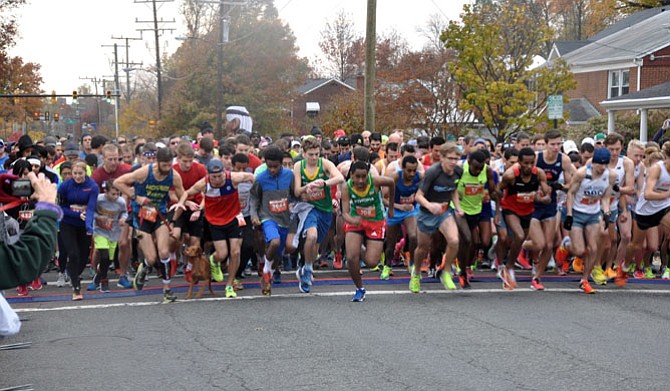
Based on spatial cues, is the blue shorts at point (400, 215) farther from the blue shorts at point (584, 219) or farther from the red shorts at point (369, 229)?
the blue shorts at point (584, 219)

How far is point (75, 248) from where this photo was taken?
11.9 meters

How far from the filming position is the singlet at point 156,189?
38.2 feet

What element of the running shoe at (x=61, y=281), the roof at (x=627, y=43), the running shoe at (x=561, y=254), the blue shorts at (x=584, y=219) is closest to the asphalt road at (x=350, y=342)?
the blue shorts at (x=584, y=219)

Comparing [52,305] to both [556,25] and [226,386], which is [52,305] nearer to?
[226,386]

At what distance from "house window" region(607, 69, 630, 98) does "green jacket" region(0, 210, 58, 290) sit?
141 ft

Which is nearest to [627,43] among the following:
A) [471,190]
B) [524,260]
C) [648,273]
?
[524,260]

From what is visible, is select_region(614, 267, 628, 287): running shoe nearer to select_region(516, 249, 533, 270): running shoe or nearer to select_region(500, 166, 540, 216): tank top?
select_region(500, 166, 540, 216): tank top

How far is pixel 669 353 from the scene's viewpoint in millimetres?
8328

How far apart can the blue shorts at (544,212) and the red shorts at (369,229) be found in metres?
2.20

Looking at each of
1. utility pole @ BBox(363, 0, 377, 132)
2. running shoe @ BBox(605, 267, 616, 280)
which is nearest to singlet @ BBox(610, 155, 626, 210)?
running shoe @ BBox(605, 267, 616, 280)

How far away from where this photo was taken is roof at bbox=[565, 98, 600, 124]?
46.1m

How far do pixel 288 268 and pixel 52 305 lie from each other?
174 inches

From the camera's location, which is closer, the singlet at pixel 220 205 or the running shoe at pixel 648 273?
the singlet at pixel 220 205

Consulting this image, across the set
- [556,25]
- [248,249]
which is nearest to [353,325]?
[248,249]
